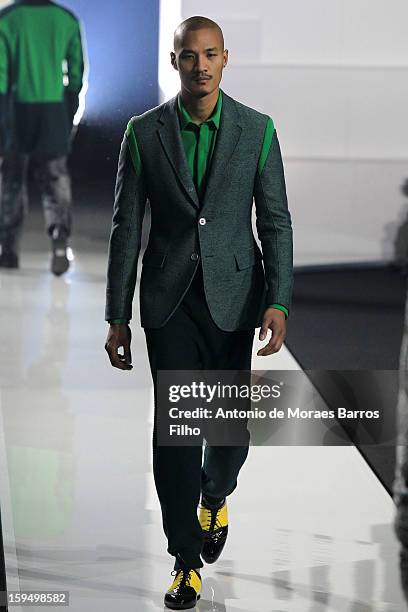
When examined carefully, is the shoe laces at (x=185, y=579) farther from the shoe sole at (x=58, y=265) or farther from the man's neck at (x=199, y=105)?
the shoe sole at (x=58, y=265)

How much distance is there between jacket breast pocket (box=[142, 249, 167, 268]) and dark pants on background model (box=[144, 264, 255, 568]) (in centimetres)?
8

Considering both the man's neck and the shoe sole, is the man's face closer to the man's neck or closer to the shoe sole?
the man's neck

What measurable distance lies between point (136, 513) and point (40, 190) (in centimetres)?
208

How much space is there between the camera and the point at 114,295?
2.90 m

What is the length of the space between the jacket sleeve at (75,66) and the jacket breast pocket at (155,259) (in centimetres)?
177

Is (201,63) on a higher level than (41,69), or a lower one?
higher

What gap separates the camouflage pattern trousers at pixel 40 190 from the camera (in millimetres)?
5152

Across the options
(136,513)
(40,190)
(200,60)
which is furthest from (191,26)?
(40,190)

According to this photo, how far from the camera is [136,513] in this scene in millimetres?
3494

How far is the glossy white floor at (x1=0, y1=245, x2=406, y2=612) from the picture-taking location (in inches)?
119

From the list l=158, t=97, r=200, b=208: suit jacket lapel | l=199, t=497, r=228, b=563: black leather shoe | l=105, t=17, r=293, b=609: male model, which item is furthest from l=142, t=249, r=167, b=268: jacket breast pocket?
l=199, t=497, r=228, b=563: black leather shoe

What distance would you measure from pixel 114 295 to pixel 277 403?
1768 millimetres

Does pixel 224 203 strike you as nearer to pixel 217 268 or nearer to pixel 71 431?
pixel 217 268

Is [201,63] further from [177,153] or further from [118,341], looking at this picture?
[118,341]
